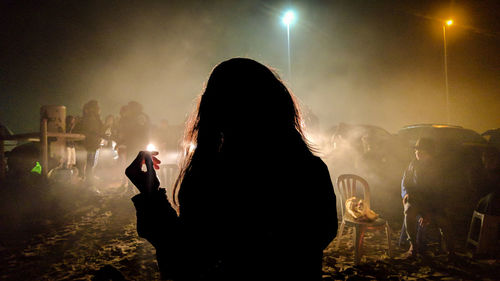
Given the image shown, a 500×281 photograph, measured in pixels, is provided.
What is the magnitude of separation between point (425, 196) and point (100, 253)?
24.0 ft

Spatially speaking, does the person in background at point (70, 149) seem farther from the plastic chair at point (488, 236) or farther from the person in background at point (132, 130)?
the plastic chair at point (488, 236)

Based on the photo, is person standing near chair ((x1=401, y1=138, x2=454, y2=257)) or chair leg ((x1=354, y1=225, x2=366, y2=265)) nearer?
chair leg ((x1=354, y1=225, x2=366, y2=265))

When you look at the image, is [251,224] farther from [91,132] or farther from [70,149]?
[91,132]

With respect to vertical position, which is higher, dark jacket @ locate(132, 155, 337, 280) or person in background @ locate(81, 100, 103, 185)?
person in background @ locate(81, 100, 103, 185)

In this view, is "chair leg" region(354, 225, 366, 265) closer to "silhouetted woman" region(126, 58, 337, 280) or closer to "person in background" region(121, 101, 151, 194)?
"silhouetted woman" region(126, 58, 337, 280)

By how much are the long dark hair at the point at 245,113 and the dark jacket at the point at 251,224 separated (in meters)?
0.11

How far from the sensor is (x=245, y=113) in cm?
138

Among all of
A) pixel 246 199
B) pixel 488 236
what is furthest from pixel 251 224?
pixel 488 236

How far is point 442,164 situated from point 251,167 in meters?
6.38

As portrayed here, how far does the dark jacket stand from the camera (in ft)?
3.89

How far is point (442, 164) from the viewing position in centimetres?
571

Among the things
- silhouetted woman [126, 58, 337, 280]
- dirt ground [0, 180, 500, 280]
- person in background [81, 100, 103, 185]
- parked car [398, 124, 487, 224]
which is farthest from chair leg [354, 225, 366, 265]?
person in background [81, 100, 103, 185]

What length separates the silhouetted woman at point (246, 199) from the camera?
47.1 inches

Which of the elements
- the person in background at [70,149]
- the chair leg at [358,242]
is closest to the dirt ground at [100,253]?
the chair leg at [358,242]
